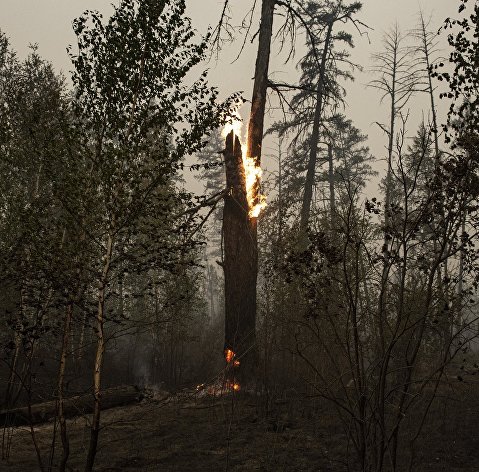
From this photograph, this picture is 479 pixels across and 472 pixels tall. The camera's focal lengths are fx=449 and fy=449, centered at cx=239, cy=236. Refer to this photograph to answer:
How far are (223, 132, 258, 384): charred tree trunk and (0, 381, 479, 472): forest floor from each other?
1.77m

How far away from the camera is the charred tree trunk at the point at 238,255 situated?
10406mm

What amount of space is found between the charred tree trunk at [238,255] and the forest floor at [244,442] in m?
1.77

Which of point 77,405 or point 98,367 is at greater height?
point 98,367

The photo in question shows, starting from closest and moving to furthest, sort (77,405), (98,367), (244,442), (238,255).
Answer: (98,367)
(244,442)
(77,405)
(238,255)

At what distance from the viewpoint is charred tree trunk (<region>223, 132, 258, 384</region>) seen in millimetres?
10406

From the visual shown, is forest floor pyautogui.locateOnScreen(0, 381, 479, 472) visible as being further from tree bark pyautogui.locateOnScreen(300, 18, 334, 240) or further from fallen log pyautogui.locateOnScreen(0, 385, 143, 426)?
tree bark pyautogui.locateOnScreen(300, 18, 334, 240)

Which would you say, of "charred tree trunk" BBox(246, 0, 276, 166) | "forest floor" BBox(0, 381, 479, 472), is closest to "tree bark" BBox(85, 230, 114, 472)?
"forest floor" BBox(0, 381, 479, 472)

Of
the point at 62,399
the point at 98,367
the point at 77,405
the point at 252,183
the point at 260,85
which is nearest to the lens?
the point at 62,399

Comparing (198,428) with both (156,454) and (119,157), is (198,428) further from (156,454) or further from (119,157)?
(119,157)

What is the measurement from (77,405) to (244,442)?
4.79m

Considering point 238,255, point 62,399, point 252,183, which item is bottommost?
point 62,399

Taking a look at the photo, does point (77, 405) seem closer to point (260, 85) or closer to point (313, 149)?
point (260, 85)

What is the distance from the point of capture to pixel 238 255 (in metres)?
10.5

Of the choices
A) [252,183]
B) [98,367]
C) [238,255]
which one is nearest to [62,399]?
[98,367]
